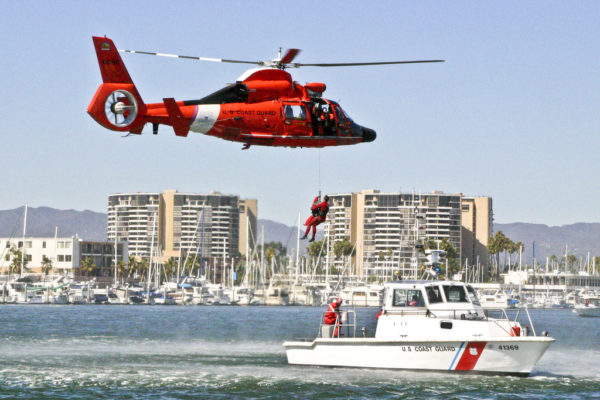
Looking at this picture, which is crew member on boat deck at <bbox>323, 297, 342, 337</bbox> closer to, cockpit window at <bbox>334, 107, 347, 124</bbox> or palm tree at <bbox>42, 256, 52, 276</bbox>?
cockpit window at <bbox>334, 107, 347, 124</bbox>

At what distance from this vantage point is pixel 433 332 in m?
35.0

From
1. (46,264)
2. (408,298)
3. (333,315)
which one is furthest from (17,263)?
(408,298)

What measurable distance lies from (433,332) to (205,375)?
9.12m

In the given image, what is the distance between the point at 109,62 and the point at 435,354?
1573cm

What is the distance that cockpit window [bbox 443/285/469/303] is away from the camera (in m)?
35.9

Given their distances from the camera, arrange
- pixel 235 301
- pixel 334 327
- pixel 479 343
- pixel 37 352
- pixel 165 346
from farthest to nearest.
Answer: pixel 235 301
pixel 165 346
pixel 37 352
pixel 334 327
pixel 479 343

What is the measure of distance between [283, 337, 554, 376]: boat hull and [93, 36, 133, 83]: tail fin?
12915mm

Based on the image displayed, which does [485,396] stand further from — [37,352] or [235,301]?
[235,301]

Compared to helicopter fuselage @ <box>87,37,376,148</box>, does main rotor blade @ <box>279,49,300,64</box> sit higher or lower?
higher

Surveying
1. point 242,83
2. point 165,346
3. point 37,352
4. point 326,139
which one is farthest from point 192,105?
point 165,346

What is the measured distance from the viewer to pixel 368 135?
36.7m

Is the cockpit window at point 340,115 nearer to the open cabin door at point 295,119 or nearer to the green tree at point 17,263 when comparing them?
the open cabin door at point 295,119

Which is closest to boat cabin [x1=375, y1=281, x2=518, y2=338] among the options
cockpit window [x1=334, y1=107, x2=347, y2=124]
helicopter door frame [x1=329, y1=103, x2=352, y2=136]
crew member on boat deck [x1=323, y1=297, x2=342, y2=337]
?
crew member on boat deck [x1=323, y1=297, x2=342, y2=337]

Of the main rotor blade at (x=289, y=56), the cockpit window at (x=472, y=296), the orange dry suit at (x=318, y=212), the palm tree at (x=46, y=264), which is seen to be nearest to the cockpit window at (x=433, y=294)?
the cockpit window at (x=472, y=296)
